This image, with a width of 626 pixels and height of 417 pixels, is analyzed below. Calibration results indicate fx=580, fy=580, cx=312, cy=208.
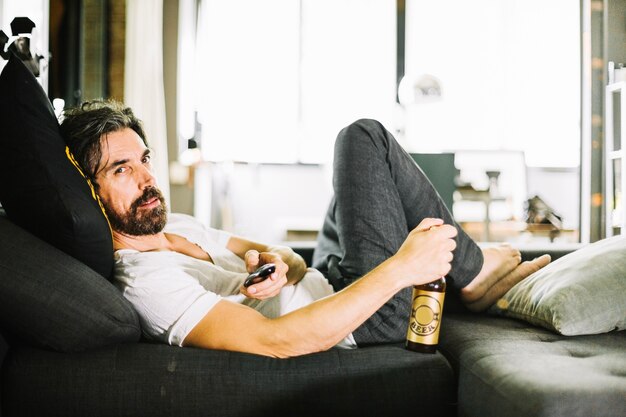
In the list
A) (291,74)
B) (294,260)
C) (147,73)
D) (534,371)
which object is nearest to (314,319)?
(534,371)

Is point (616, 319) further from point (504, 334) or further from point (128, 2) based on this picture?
point (128, 2)

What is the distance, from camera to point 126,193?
1.53 metres

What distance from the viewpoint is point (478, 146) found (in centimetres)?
606

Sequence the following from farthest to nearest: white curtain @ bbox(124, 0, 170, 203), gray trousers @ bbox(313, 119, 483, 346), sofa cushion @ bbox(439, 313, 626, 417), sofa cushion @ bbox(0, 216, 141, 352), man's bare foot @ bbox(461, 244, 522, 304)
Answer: white curtain @ bbox(124, 0, 170, 203)
man's bare foot @ bbox(461, 244, 522, 304)
gray trousers @ bbox(313, 119, 483, 346)
sofa cushion @ bbox(0, 216, 141, 352)
sofa cushion @ bbox(439, 313, 626, 417)

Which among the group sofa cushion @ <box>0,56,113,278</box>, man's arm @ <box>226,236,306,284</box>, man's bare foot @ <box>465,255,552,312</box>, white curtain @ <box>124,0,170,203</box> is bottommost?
man's bare foot @ <box>465,255,552,312</box>

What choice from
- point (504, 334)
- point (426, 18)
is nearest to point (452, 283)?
point (504, 334)

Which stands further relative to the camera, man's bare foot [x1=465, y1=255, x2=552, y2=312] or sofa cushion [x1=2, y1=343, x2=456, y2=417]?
man's bare foot [x1=465, y1=255, x2=552, y2=312]

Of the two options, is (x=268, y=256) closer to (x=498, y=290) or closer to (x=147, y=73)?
(x=498, y=290)

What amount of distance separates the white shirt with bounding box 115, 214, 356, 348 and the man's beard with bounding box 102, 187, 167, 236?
11cm

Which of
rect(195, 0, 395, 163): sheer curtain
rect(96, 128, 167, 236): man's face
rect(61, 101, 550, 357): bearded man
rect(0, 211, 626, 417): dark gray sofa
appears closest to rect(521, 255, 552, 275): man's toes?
rect(61, 101, 550, 357): bearded man

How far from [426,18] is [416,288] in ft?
17.4

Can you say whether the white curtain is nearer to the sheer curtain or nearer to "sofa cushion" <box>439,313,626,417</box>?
the sheer curtain

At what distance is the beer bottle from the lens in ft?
4.08

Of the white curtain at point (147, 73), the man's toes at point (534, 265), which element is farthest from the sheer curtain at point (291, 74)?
the man's toes at point (534, 265)
